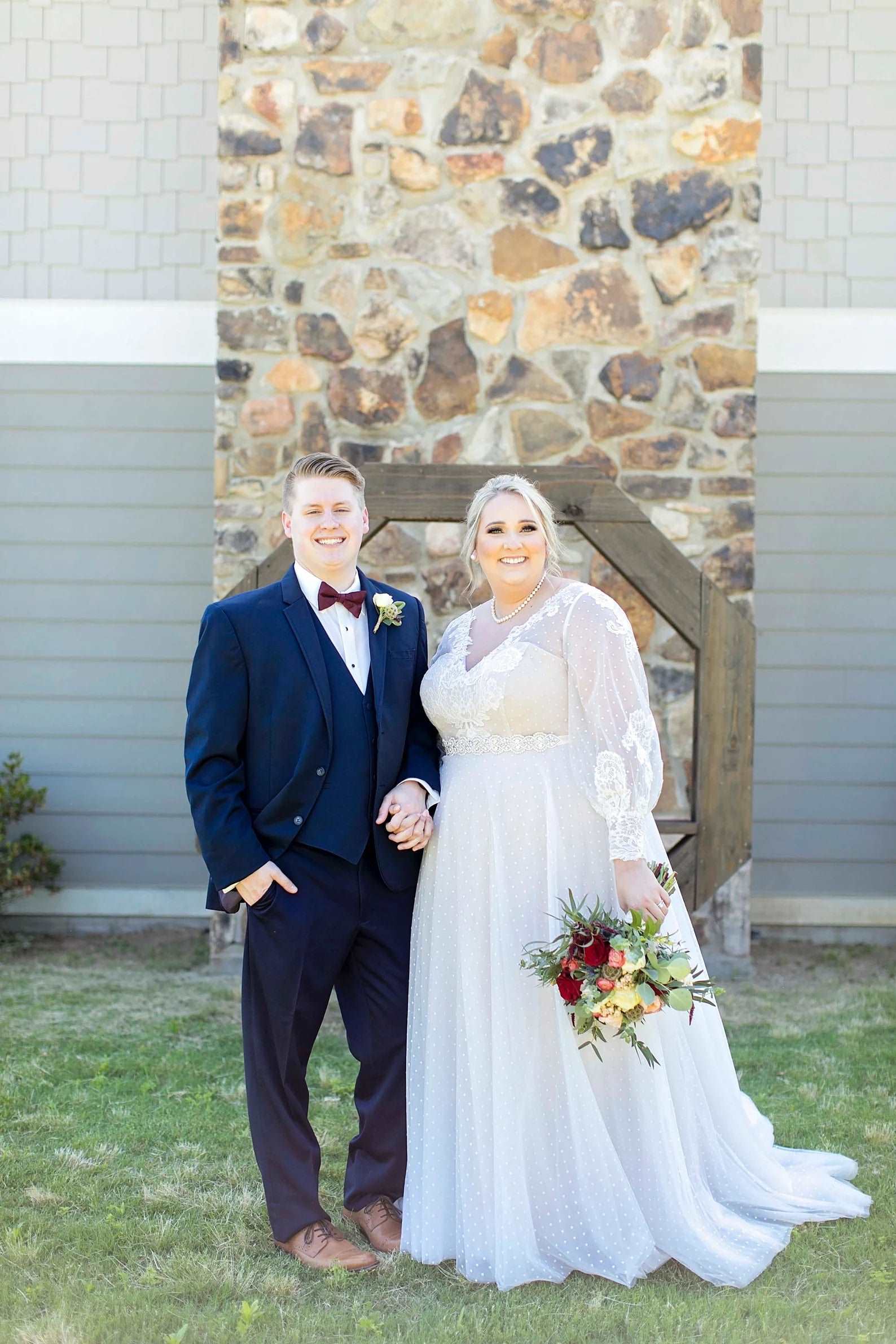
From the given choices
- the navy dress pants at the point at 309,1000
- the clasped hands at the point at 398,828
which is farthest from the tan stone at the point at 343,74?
the navy dress pants at the point at 309,1000

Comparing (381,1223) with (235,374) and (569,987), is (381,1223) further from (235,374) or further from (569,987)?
(235,374)

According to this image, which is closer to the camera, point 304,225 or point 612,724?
point 612,724

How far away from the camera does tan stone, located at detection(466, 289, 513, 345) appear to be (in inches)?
217

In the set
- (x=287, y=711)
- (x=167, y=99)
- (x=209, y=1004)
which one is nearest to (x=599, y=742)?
(x=287, y=711)

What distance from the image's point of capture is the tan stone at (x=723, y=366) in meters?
5.52

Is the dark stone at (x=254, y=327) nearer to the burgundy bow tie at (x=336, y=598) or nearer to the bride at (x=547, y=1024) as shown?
the bride at (x=547, y=1024)

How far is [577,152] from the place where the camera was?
17.9 feet

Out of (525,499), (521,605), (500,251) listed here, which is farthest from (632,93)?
(521,605)

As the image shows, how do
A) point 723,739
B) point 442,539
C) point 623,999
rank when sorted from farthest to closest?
point 442,539
point 723,739
point 623,999

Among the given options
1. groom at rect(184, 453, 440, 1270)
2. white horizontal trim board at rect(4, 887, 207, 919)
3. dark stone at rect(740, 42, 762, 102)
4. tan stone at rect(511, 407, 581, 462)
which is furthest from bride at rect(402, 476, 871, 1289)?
white horizontal trim board at rect(4, 887, 207, 919)

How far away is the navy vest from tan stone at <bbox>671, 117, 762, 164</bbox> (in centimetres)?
368

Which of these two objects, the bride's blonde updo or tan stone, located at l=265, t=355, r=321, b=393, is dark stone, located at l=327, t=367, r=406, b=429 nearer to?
tan stone, located at l=265, t=355, r=321, b=393

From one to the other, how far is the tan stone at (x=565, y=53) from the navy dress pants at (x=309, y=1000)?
406 centimetres

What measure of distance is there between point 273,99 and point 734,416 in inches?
99.7
